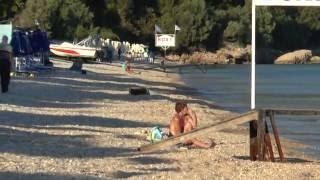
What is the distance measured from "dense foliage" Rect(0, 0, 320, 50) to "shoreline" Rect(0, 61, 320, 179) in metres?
57.9

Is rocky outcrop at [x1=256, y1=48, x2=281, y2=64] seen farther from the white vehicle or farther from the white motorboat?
the white motorboat

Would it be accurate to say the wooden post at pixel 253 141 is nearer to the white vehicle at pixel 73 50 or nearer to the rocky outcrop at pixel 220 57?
the white vehicle at pixel 73 50

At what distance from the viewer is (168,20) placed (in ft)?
336

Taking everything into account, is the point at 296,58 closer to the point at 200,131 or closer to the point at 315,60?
the point at 315,60

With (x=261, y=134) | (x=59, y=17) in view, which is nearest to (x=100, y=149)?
(x=261, y=134)

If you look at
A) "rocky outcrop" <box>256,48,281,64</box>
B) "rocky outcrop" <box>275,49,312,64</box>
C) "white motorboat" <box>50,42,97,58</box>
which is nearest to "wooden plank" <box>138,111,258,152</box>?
"white motorboat" <box>50,42,97,58</box>

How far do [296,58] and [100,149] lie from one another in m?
105

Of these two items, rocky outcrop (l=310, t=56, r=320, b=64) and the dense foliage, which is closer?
the dense foliage

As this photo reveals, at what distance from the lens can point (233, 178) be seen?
38.5 ft

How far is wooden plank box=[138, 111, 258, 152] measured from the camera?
13680 mm

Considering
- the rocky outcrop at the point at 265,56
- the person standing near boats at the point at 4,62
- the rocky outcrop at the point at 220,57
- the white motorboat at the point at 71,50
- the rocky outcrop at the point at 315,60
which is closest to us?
the person standing near boats at the point at 4,62

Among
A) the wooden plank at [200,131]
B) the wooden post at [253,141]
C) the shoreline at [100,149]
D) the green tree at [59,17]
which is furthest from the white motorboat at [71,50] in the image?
the wooden post at [253,141]

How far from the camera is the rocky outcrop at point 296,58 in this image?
385ft

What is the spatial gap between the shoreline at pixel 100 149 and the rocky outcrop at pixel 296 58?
309ft
